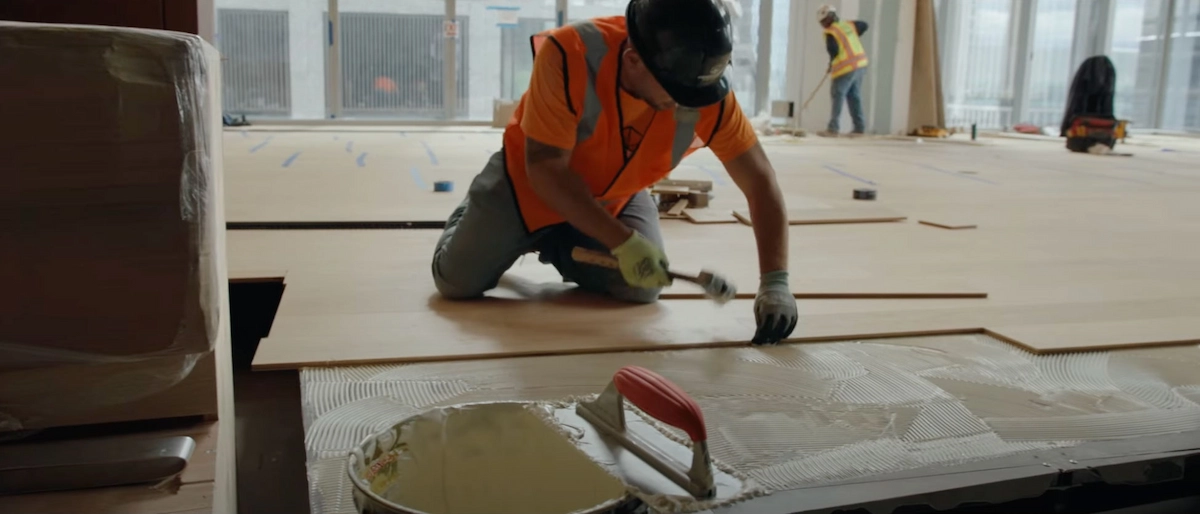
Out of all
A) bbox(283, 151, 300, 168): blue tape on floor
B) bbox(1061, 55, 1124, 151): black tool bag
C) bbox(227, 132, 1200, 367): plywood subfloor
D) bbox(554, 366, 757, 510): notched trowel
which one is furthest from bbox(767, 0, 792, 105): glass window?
bbox(554, 366, 757, 510): notched trowel

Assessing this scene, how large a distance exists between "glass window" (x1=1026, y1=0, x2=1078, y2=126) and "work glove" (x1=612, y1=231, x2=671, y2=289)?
11.6 meters

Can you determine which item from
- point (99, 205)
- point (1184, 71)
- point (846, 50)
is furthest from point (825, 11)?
point (99, 205)

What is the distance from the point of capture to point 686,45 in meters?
1.83

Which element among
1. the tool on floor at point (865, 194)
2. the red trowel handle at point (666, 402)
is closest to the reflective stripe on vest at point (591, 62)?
the red trowel handle at point (666, 402)

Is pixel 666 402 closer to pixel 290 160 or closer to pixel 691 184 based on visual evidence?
pixel 691 184

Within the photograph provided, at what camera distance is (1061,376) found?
1788mm

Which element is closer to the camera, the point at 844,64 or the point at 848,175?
the point at 848,175

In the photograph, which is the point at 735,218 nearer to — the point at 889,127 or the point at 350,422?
the point at 350,422

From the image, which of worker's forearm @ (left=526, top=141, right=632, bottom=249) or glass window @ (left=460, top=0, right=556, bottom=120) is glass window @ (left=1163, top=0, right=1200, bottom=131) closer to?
glass window @ (left=460, top=0, right=556, bottom=120)

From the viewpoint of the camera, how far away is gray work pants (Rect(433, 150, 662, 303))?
2.32 meters

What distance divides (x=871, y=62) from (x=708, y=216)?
778 cm

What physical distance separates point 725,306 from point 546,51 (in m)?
0.75

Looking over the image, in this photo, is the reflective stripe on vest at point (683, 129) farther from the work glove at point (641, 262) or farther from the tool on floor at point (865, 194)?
the tool on floor at point (865, 194)

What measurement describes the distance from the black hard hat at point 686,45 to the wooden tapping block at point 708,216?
1.78 metres
